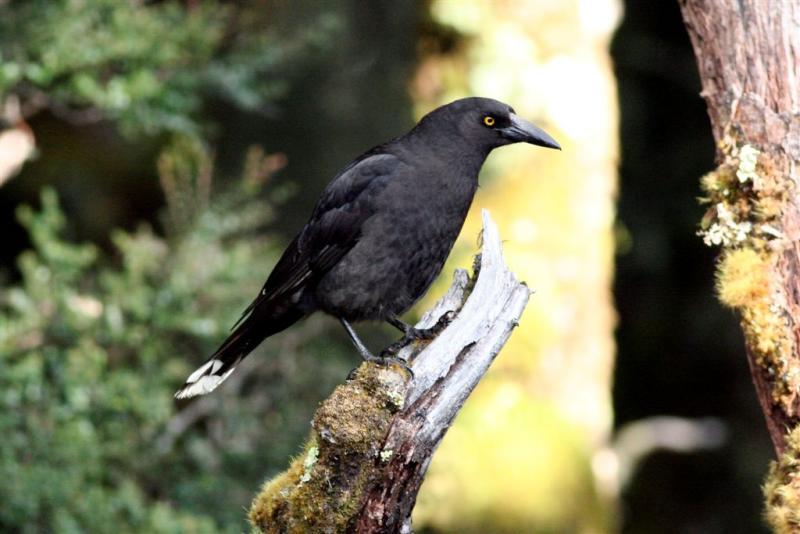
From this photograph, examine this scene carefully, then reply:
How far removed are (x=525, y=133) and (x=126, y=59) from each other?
242cm

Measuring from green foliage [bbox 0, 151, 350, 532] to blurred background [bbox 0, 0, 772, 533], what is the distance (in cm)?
2

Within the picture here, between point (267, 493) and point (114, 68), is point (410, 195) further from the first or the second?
point (114, 68)

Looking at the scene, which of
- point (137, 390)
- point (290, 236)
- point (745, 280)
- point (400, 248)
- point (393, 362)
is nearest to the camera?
point (745, 280)

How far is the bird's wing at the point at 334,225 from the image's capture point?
4477 millimetres

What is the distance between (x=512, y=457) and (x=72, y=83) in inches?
147

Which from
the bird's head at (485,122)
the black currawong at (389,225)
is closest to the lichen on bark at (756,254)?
the black currawong at (389,225)

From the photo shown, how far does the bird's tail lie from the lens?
470 centimetres

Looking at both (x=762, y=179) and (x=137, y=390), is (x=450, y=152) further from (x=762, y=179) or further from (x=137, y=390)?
(x=137, y=390)

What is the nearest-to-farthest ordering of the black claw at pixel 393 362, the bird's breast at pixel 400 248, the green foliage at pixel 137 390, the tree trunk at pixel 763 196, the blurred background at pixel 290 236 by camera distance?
the tree trunk at pixel 763 196 < the black claw at pixel 393 362 < the bird's breast at pixel 400 248 < the green foliage at pixel 137 390 < the blurred background at pixel 290 236

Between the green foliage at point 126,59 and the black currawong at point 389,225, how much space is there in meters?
1.55

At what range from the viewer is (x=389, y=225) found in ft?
14.4

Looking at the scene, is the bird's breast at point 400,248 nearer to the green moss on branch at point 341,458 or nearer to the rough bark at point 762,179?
the green moss on branch at point 341,458

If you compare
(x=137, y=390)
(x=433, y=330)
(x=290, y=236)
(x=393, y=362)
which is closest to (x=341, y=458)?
(x=393, y=362)

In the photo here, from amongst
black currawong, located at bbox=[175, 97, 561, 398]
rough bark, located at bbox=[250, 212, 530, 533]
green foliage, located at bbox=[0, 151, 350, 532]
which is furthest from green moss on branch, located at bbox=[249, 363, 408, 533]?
green foliage, located at bbox=[0, 151, 350, 532]
